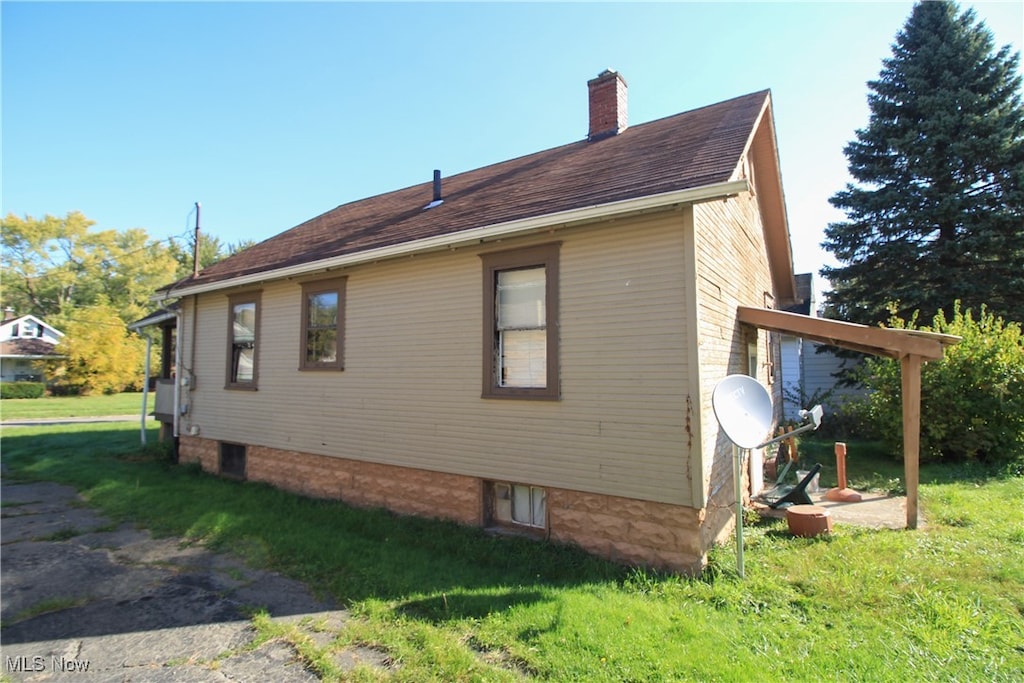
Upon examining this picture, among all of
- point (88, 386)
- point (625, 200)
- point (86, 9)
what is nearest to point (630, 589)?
point (625, 200)

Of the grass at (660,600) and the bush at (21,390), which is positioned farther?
the bush at (21,390)

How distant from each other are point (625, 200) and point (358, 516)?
565cm

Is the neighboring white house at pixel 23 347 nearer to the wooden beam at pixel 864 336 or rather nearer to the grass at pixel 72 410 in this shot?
the grass at pixel 72 410

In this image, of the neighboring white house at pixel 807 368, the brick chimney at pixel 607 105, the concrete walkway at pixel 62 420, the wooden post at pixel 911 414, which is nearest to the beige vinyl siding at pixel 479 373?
the wooden post at pixel 911 414

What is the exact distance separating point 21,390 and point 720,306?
4758 centimetres

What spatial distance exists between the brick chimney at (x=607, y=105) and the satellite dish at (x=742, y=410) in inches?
241

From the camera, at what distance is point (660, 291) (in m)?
5.26

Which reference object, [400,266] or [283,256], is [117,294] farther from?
[400,266]

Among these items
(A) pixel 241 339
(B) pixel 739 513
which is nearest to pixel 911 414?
(B) pixel 739 513

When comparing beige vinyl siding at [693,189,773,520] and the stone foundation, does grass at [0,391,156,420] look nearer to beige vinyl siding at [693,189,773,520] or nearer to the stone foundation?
the stone foundation

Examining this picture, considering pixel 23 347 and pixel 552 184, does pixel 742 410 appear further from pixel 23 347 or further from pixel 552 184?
pixel 23 347

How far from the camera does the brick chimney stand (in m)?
9.38

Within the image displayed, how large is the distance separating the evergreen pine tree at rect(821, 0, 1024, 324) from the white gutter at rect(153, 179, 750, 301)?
13.8m

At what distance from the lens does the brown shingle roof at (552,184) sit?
5617 millimetres
